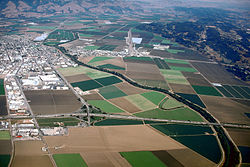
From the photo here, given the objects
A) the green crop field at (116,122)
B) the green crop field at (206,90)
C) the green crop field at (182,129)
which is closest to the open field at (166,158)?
the green crop field at (182,129)

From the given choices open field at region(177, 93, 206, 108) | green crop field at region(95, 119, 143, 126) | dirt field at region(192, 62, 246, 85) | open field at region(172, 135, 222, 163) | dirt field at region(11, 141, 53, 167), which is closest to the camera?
dirt field at region(11, 141, 53, 167)

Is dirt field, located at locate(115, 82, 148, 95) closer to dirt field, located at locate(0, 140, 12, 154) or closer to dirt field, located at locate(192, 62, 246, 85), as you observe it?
dirt field, located at locate(192, 62, 246, 85)

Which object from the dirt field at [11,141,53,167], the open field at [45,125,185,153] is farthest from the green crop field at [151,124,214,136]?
the dirt field at [11,141,53,167]

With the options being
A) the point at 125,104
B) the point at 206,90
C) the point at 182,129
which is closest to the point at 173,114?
the point at 182,129

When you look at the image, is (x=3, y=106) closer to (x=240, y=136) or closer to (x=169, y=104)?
(x=169, y=104)

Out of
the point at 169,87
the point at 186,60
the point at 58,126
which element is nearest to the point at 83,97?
the point at 58,126

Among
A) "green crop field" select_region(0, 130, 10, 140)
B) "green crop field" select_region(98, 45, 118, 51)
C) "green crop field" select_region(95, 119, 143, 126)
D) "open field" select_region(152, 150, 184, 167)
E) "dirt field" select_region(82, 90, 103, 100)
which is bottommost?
"open field" select_region(152, 150, 184, 167)

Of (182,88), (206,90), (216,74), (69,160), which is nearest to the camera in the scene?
(69,160)
